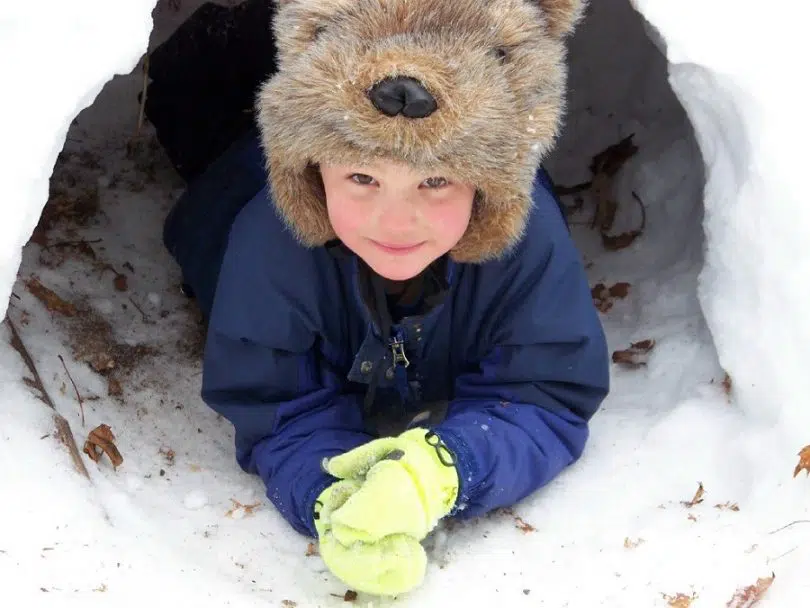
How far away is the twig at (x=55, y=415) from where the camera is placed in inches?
74.0

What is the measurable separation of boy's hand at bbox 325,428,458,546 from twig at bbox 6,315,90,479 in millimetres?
542

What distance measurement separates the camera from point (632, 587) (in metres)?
1.69

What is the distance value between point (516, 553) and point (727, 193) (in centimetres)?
97

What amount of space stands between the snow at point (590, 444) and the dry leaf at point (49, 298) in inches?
1.6

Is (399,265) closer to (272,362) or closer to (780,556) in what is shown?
A: (272,362)

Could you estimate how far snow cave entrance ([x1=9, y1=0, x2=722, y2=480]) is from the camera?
2297 mm

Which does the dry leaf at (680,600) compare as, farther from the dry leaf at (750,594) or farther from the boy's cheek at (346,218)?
the boy's cheek at (346,218)

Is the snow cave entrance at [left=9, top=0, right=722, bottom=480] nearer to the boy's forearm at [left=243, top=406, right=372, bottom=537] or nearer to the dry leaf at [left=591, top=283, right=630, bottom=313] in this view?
the dry leaf at [left=591, top=283, right=630, bottom=313]

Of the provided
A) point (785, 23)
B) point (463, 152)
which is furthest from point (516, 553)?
point (785, 23)

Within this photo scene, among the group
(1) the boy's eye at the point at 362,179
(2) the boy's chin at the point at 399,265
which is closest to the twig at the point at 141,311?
(2) the boy's chin at the point at 399,265

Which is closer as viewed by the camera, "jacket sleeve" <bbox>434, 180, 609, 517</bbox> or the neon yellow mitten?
the neon yellow mitten

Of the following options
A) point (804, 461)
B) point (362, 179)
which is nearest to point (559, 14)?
point (362, 179)

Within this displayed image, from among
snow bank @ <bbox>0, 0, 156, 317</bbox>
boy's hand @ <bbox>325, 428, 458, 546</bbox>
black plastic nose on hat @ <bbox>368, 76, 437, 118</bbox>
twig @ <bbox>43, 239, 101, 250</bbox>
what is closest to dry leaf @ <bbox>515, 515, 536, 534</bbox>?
boy's hand @ <bbox>325, 428, 458, 546</bbox>

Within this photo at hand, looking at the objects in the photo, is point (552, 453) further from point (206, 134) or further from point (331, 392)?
point (206, 134)
